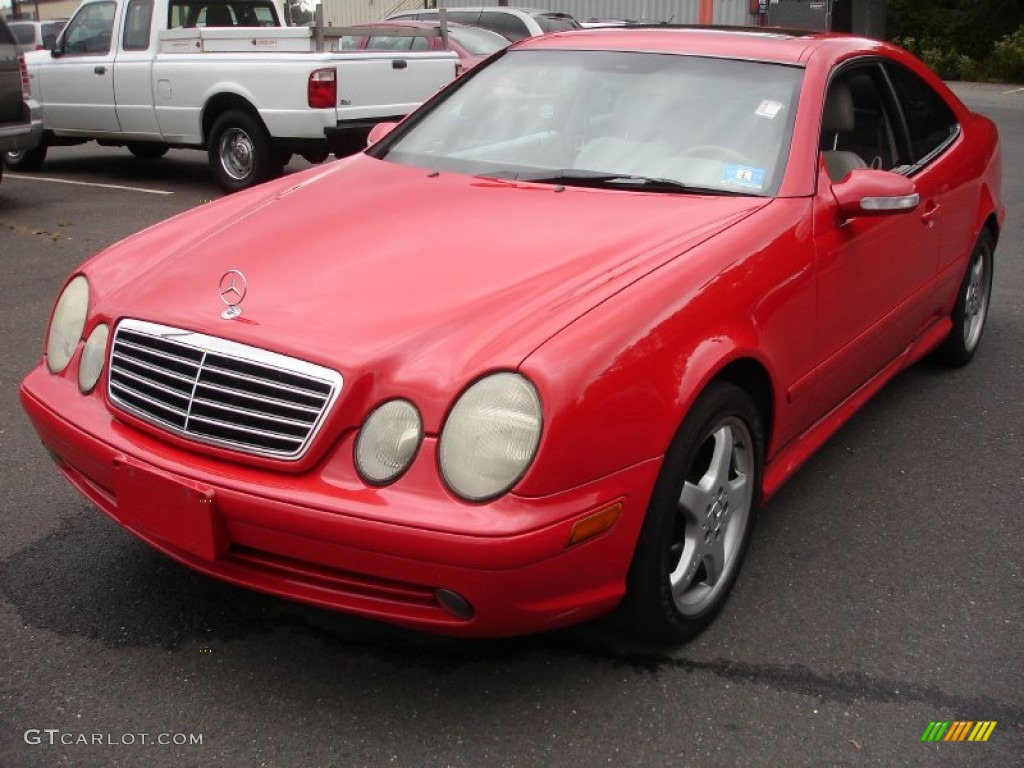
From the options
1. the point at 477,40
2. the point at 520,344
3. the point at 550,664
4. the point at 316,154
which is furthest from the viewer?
the point at 477,40

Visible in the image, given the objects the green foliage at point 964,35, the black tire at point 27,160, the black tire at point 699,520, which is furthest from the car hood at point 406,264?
the green foliage at point 964,35

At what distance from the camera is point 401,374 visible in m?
2.48

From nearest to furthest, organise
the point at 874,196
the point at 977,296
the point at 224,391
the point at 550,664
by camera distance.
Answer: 1. the point at 224,391
2. the point at 550,664
3. the point at 874,196
4. the point at 977,296

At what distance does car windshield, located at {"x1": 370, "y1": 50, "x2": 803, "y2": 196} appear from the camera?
3.48 meters

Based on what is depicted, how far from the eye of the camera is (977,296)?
528 centimetres

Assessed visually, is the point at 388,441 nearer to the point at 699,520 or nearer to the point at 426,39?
the point at 699,520

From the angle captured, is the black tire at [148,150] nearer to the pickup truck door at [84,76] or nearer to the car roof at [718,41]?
the pickup truck door at [84,76]

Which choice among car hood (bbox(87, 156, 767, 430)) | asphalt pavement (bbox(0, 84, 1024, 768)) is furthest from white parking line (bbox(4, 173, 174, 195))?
car hood (bbox(87, 156, 767, 430))

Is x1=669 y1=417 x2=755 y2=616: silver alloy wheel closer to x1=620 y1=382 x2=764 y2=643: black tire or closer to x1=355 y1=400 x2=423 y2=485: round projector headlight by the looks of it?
x1=620 y1=382 x2=764 y2=643: black tire

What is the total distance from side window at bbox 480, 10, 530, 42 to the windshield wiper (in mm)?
10513

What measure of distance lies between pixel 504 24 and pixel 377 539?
498 inches

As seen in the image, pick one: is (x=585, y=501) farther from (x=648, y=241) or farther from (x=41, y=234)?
(x=41, y=234)

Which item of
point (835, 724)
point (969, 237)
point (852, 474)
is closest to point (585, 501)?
point (835, 724)

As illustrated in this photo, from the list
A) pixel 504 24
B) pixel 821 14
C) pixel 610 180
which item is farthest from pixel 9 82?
pixel 821 14
